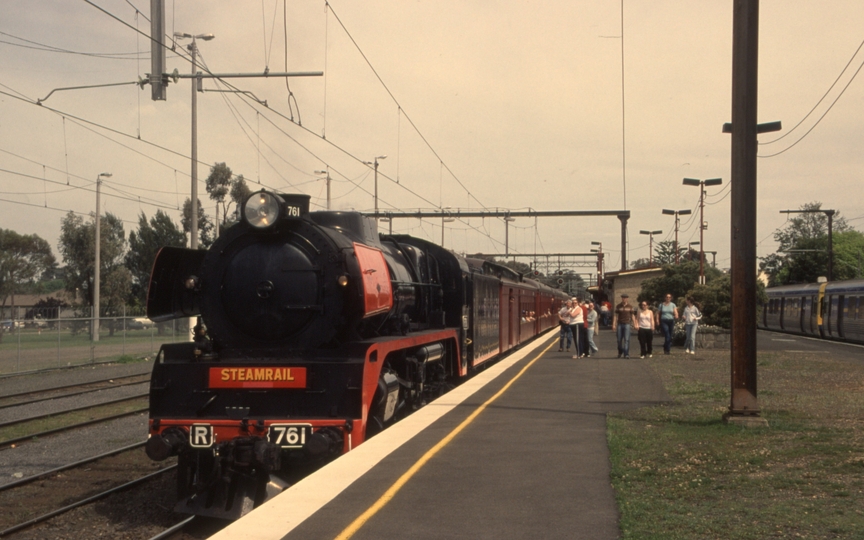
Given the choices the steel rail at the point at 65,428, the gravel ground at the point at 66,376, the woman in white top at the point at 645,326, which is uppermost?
the woman in white top at the point at 645,326

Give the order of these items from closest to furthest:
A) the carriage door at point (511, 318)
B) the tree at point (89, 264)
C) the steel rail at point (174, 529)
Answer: the steel rail at point (174, 529) < the carriage door at point (511, 318) < the tree at point (89, 264)

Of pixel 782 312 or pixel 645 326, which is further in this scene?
pixel 782 312

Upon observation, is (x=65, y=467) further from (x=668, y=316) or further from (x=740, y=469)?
(x=668, y=316)

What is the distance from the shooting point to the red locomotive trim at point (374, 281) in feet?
26.8

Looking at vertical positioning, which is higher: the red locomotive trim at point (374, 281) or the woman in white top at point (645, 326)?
the red locomotive trim at point (374, 281)

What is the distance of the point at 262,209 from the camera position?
8188 mm

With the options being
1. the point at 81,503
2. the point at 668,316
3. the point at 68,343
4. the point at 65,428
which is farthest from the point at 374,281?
the point at 68,343

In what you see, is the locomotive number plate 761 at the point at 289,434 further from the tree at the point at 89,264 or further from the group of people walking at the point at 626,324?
the tree at the point at 89,264

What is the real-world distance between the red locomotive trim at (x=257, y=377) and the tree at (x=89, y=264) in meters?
50.2

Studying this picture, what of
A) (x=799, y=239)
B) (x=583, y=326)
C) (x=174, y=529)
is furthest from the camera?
(x=799, y=239)

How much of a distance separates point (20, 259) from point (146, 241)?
901 centimetres

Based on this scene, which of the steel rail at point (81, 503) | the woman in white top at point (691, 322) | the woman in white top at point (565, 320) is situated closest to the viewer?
the steel rail at point (81, 503)

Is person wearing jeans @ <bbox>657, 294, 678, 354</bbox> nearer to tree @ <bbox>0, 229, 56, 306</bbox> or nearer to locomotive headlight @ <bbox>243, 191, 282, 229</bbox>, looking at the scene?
locomotive headlight @ <bbox>243, 191, 282, 229</bbox>

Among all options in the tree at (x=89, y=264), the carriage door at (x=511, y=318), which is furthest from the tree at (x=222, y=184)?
the carriage door at (x=511, y=318)
